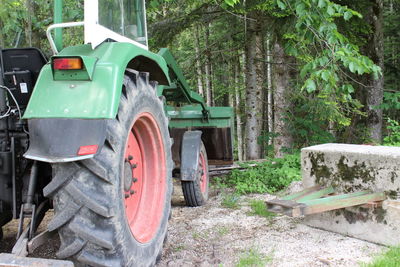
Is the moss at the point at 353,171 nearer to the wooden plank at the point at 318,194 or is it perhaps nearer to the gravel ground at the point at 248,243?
the wooden plank at the point at 318,194

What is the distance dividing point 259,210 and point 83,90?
2.71 metres

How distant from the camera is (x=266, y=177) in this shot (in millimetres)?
6004

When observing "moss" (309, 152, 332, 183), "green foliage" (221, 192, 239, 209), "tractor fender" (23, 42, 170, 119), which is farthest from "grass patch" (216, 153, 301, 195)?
"tractor fender" (23, 42, 170, 119)

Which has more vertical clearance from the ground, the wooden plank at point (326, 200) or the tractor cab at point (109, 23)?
the tractor cab at point (109, 23)

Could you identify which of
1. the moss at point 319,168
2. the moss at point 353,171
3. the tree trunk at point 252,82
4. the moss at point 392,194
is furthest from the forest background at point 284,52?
the moss at point 392,194

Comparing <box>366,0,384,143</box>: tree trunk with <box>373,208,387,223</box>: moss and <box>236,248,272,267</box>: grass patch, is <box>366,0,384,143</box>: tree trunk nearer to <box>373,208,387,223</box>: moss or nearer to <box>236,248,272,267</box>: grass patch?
<box>373,208,387,223</box>: moss

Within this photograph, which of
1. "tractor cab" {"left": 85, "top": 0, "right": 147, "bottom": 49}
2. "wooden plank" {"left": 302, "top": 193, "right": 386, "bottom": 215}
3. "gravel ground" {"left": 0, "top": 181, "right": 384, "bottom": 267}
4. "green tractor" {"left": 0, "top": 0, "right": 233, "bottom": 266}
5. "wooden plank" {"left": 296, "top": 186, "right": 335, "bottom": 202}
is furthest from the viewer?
"wooden plank" {"left": 296, "top": 186, "right": 335, "bottom": 202}

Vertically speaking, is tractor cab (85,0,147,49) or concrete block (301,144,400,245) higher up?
tractor cab (85,0,147,49)

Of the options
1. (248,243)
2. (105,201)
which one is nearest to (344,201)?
(248,243)

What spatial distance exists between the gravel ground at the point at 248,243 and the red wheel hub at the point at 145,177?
0.35 metres

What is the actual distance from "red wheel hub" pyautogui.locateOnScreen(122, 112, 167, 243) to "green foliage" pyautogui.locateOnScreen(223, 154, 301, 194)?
249 centimetres

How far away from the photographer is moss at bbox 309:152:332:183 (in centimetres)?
382

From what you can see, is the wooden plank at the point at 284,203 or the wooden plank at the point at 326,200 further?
the wooden plank at the point at 326,200

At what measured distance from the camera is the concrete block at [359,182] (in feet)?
10.8
